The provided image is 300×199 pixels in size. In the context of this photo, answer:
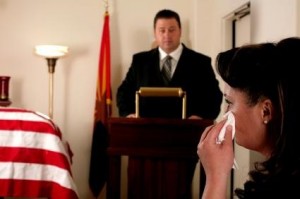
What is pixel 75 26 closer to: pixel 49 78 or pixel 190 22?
pixel 49 78

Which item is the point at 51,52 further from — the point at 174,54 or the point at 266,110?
the point at 266,110

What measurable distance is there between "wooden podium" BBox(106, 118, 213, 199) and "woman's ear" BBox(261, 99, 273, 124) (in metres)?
1.82

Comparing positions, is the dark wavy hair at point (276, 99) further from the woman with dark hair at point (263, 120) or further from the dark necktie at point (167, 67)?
the dark necktie at point (167, 67)

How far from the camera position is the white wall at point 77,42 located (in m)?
4.38

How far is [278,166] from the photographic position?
2.98ft

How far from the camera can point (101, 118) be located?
4.28 m

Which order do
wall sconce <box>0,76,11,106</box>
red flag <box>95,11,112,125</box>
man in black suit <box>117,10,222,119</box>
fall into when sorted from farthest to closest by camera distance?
red flag <box>95,11,112,125</box>
wall sconce <box>0,76,11,106</box>
man in black suit <box>117,10,222,119</box>

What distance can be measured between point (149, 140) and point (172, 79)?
0.65 meters

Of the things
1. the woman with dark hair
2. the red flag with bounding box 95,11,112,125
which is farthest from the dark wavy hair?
the red flag with bounding box 95,11,112,125

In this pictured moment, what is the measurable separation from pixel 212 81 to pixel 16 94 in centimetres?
204

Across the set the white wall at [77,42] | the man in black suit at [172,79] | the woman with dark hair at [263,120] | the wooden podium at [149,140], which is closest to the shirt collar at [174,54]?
the man in black suit at [172,79]

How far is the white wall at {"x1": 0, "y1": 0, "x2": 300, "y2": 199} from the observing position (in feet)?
14.4

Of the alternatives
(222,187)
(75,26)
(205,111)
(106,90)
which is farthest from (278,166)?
(75,26)

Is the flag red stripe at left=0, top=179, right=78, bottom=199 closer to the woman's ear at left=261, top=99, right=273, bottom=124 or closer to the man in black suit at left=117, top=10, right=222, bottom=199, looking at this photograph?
the man in black suit at left=117, top=10, right=222, bottom=199
